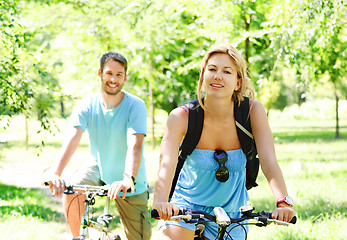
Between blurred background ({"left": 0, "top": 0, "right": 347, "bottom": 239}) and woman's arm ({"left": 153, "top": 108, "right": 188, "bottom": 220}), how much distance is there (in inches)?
46.4

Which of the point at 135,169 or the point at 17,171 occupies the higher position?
the point at 135,169

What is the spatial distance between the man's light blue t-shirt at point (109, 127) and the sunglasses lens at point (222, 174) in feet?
4.59

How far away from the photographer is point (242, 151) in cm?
338

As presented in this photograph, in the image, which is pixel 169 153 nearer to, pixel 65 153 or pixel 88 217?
pixel 88 217

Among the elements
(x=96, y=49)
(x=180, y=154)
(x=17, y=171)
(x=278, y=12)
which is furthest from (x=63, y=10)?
(x=180, y=154)

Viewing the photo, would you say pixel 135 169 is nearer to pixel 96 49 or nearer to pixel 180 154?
pixel 180 154

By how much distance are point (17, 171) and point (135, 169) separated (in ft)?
38.3

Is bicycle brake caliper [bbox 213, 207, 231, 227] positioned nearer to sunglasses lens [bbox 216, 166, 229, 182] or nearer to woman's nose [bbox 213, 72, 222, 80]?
sunglasses lens [bbox 216, 166, 229, 182]

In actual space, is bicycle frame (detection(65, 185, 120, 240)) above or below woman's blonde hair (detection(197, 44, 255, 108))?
below

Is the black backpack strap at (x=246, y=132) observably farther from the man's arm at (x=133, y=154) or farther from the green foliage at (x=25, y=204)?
the green foliage at (x=25, y=204)

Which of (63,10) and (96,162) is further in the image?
(63,10)

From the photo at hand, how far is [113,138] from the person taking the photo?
4609 mm

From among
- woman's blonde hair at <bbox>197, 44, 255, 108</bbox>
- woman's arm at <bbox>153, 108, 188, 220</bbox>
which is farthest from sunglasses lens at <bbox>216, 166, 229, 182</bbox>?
woman's blonde hair at <bbox>197, 44, 255, 108</bbox>

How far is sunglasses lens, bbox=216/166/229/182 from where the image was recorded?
3.29m
